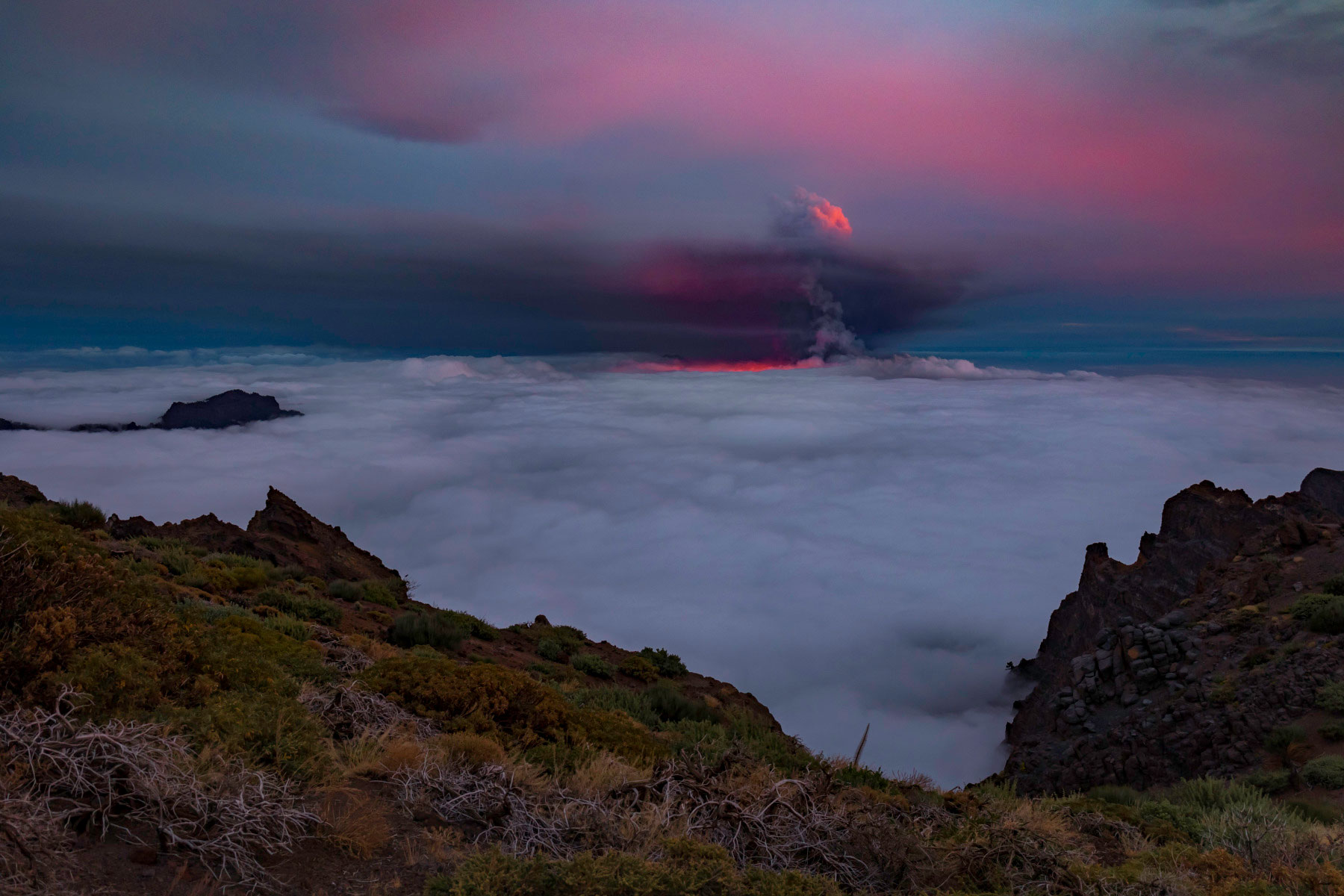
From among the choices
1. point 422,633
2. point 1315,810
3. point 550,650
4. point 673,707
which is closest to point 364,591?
point 422,633

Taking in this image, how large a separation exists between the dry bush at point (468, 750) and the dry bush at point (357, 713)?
385 mm

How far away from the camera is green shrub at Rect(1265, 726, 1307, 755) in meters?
14.5

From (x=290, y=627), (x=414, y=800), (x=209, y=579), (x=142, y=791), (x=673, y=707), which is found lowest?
(x=673, y=707)

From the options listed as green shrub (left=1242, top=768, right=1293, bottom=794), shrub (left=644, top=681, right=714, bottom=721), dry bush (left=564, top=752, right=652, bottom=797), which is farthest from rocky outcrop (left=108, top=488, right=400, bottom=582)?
green shrub (left=1242, top=768, right=1293, bottom=794)

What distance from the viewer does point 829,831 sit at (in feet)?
15.6

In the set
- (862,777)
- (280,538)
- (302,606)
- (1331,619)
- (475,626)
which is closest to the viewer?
(862,777)

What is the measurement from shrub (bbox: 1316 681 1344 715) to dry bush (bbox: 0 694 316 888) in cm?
1992

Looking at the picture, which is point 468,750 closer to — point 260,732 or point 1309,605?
point 260,732

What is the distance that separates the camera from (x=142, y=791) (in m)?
3.39

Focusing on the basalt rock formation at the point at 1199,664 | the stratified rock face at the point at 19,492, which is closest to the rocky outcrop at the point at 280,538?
the stratified rock face at the point at 19,492

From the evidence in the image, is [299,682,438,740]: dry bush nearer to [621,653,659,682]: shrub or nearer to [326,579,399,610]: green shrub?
[326,579,399,610]: green shrub

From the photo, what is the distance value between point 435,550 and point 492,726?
11900 centimetres

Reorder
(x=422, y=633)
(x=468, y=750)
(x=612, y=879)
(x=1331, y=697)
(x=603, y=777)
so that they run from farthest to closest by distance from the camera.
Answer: (x=1331, y=697) < (x=422, y=633) < (x=468, y=750) < (x=603, y=777) < (x=612, y=879)

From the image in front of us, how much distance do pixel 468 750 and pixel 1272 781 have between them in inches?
575
